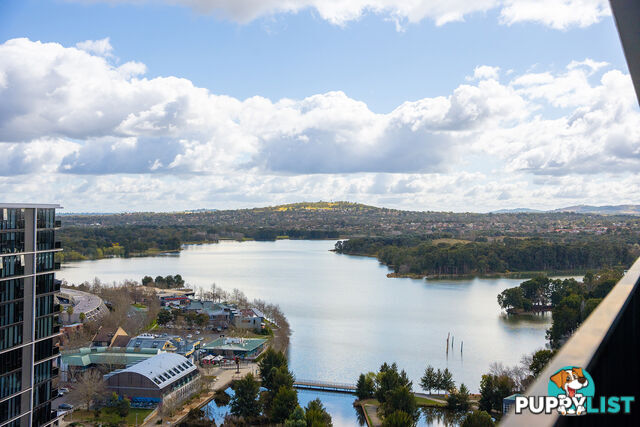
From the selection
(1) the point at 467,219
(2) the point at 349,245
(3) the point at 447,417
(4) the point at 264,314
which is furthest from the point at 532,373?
(1) the point at 467,219

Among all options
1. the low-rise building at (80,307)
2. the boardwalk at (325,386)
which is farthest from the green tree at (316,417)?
the low-rise building at (80,307)

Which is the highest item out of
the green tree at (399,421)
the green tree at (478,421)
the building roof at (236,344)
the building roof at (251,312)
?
the green tree at (478,421)

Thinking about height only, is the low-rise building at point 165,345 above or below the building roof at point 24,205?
below

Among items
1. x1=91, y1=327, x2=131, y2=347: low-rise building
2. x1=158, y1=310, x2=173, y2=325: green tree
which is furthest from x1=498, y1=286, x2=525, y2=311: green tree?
x1=91, y1=327, x2=131, y2=347: low-rise building

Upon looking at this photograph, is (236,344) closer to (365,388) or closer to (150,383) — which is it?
(150,383)

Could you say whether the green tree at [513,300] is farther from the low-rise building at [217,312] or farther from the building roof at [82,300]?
the building roof at [82,300]

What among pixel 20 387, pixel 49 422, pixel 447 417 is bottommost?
pixel 447 417

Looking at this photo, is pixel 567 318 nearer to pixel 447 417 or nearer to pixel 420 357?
pixel 420 357
